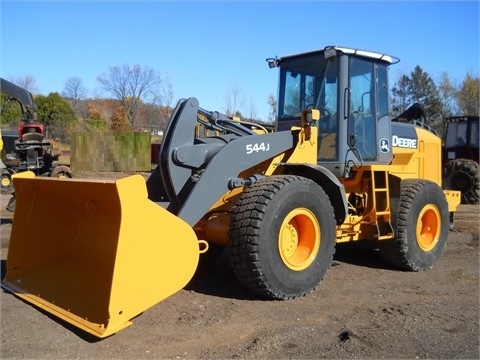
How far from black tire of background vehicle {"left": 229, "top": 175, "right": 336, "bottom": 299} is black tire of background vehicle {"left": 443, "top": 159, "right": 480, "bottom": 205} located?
10.0 metres

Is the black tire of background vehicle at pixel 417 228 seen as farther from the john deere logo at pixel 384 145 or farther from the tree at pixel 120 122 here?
the tree at pixel 120 122

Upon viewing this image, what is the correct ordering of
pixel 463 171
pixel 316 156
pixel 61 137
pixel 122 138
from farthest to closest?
pixel 61 137 < pixel 122 138 < pixel 463 171 < pixel 316 156

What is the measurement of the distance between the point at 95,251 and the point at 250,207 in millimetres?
1454

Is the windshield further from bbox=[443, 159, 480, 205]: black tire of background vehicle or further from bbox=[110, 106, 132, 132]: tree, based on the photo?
bbox=[110, 106, 132, 132]: tree

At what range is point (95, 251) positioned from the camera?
4645 millimetres

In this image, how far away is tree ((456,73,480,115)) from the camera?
130 feet

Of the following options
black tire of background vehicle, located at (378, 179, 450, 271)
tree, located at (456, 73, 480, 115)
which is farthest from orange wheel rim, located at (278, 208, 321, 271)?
tree, located at (456, 73, 480, 115)

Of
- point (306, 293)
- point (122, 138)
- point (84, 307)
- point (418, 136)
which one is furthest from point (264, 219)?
point (122, 138)

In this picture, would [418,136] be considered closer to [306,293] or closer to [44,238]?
[306,293]

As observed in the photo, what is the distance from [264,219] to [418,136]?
149 inches

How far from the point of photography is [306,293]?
5109 mm

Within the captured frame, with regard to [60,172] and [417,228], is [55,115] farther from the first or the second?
[417,228]

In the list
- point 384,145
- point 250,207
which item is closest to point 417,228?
point 384,145

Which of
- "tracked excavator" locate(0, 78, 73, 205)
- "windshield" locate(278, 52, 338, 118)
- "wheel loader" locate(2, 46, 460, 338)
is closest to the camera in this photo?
"wheel loader" locate(2, 46, 460, 338)
